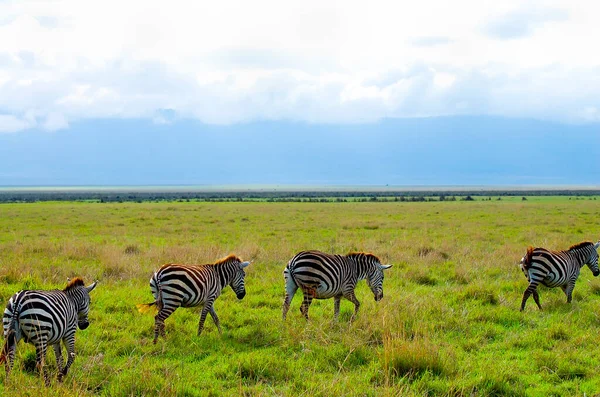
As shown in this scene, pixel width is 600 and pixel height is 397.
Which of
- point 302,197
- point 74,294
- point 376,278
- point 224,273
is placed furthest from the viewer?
point 302,197

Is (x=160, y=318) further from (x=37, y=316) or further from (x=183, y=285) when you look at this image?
(x=37, y=316)

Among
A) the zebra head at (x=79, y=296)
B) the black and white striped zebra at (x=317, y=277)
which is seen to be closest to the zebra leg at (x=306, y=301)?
the black and white striped zebra at (x=317, y=277)

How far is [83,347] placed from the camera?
768 centimetres

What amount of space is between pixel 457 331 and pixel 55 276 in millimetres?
9486

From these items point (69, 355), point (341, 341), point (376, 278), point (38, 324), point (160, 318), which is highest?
point (38, 324)

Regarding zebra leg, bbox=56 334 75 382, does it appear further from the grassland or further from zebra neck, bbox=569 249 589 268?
zebra neck, bbox=569 249 589 268

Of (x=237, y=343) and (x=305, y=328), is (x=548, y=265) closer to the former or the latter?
(x=305, y=328)

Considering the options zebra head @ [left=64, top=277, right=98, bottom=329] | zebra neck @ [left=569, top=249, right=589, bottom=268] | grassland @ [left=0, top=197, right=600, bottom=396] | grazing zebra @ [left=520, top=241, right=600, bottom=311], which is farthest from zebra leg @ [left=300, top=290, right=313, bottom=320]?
zebra neck @ [left=569, top=249, right=589, bottom=268]

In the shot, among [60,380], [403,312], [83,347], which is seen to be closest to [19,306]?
[60,380]

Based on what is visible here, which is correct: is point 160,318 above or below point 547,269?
below

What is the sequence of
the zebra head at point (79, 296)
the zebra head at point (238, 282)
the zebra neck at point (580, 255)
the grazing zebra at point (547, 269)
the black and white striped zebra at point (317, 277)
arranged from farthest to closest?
1. the zebra neck at point (580, 255)
2. the grazing zebra at point (547, 269)
3. the zebra head at point (238, 282)
4. the black and white striped zebra at point (317, 277)
5. the zebra head at point (79, 296)

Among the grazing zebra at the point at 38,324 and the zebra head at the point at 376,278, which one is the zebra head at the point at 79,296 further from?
the zebra head at the point at 376,278

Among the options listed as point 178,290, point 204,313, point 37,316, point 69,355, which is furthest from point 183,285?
point 37,316

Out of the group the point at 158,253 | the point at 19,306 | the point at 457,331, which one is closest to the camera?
the point at 19,306
